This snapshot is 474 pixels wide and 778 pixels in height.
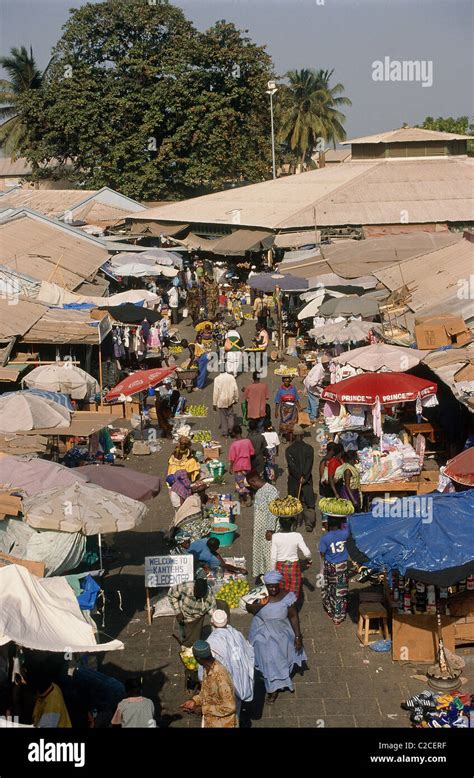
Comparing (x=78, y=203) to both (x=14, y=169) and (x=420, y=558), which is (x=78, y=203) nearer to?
(x=420, y=558)

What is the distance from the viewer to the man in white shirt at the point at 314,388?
2150cm

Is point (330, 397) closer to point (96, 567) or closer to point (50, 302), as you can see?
point (96, 567)

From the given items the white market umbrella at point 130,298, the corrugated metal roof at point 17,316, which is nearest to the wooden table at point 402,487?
the corrugated metal roof at point 17,316

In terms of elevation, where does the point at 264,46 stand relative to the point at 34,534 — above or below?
above

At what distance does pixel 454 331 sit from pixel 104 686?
1028cm

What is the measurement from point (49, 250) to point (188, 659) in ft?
70.3

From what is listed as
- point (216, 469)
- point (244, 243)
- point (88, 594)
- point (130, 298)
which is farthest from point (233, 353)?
point (244, 243)

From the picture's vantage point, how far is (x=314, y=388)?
21.7m

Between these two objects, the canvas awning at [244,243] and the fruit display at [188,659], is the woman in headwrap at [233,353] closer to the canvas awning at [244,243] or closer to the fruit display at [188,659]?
the fruit display at [188,659]

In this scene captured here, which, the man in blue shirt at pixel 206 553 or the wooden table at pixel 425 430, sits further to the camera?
the wooden table at pixel 425 430

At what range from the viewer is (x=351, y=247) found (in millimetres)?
30938

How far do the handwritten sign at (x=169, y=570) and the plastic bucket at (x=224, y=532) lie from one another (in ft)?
7.69
